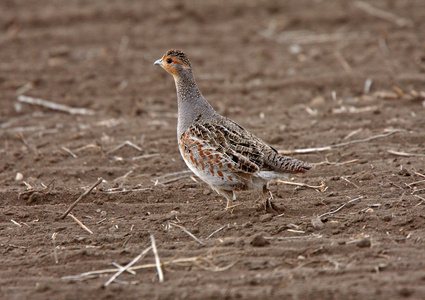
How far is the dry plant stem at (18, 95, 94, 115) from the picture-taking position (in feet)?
29.4

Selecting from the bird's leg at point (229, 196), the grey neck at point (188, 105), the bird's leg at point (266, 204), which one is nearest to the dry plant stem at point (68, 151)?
the grey neck at point (188, 105)

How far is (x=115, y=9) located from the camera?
500 inches

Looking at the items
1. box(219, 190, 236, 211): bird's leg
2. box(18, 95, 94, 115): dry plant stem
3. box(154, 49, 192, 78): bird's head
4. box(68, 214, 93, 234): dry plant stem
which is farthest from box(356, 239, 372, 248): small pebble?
box(18, 95, 94, 115): dry plant stem

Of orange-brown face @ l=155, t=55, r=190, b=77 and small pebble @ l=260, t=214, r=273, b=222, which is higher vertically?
orange-brown face @ l=155, t=55, r=190, b=77

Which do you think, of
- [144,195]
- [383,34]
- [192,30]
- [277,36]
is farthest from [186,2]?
[144,195]

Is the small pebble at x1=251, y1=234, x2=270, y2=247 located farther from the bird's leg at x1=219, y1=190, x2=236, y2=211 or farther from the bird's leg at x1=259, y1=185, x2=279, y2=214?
the bird's leg at x1=219, y1=190, x2=236, y2=211

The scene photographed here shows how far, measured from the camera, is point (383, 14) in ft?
38.0

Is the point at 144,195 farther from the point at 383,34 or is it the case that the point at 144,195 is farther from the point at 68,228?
the point at 383,34

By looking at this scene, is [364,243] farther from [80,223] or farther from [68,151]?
[68,151]

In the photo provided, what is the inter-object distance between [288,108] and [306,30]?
372 cm

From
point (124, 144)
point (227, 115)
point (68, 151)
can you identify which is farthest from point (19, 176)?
point (227, 115)

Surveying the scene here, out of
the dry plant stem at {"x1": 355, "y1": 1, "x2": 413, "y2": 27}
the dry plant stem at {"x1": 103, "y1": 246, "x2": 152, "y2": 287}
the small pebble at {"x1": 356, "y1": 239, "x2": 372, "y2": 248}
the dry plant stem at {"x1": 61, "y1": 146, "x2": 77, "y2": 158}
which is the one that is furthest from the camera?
Result: the dry plant stem at {"x1": 355, "y1": 1, "x2": 413, "y2": 27}

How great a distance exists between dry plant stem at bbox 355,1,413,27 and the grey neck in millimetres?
6839

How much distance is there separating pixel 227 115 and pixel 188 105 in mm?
2603
